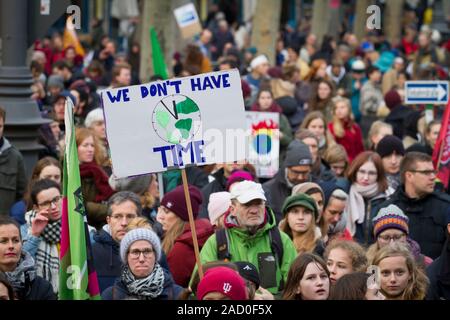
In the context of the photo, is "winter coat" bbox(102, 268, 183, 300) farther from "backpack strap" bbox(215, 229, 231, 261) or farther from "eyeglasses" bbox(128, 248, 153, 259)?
"backpack strap" bbox(215, 229, 231, 261)

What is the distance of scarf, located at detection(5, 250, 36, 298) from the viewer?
26.1 feet

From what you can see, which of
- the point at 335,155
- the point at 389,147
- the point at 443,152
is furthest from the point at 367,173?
the point at 443,152

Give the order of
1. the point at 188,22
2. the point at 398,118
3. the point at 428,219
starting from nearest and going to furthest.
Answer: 1. the point at 428,219
2. the point at 398,118
3. the point at 188,22

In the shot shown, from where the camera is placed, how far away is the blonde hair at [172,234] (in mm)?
9547

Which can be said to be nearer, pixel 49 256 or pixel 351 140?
pixel 49 256

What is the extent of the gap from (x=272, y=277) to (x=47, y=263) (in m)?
1.51

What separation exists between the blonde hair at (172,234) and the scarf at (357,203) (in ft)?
6.89

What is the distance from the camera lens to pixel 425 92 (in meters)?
15.7

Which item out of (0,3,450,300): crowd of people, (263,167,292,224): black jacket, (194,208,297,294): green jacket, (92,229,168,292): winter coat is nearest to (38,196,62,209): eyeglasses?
(0,3,450,300): crowd of people

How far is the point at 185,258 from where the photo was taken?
362 inches

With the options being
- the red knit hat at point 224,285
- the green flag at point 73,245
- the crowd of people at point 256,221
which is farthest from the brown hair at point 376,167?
the red knit hat at point 224,285

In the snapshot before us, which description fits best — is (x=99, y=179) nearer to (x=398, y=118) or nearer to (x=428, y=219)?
(x=428, y=219)

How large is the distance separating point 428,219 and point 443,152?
9.18 ft

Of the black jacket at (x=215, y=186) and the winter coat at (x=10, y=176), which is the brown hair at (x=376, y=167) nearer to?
the black jacket at (x=215, y=186)
